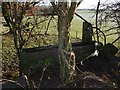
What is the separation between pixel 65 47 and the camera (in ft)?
16.7

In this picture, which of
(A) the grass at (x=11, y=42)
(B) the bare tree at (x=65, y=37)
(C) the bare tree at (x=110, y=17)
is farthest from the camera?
(A) the grass at (x=11, y=42)

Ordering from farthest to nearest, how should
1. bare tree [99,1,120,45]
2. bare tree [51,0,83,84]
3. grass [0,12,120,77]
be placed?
grass [0,12,120,77] < bare tree [99,1,120,45] < bare tree [51,0,83,84]

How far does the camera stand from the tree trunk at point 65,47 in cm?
498

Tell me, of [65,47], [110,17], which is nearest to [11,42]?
[110,17]

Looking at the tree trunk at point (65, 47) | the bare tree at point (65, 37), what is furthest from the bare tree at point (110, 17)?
the tree trunk at point (65, 47)

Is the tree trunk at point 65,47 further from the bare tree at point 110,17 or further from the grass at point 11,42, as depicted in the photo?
the grass at point 11,42

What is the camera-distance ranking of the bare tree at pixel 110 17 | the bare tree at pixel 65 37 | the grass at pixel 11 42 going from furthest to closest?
the grass at pixel 11 42 < the bare tree at pixel 110 17 < the bare tree at pixel 65 37

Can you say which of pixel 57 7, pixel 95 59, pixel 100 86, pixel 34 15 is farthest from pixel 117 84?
pixel 34 15

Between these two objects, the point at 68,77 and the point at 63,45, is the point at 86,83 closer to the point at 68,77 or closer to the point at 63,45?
the point at 68,77

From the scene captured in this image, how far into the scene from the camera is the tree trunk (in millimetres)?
4977

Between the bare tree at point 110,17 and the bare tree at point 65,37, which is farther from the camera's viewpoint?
the bare tree at point 110,17

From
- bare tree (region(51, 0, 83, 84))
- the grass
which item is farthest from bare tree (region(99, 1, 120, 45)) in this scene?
bare tree (region(51, 0, 83, 84))

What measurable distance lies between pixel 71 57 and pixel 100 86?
2.59ft

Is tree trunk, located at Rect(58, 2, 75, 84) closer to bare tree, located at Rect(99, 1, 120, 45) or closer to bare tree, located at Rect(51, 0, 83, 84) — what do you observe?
bare tree, located at Rect(51, 0, 83, 84)
